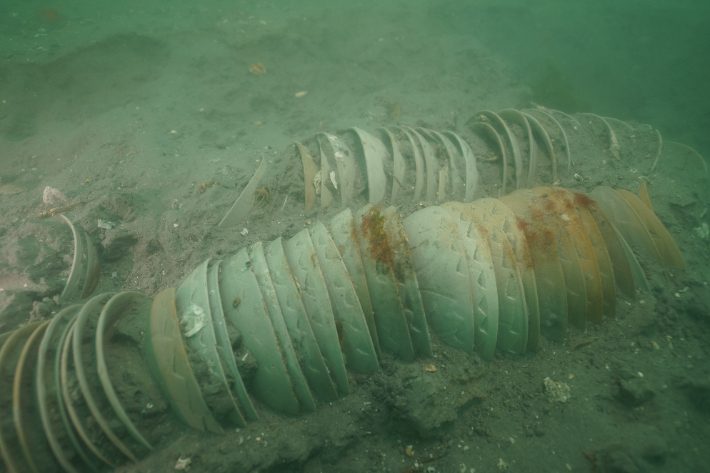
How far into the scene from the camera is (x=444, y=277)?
2.19 meters

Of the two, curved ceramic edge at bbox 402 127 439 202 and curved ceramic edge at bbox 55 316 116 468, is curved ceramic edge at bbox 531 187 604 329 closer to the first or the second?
curved ceramic edge at bbox 402 127 439 202

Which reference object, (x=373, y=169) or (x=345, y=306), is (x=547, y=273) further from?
(x=373, y=169)

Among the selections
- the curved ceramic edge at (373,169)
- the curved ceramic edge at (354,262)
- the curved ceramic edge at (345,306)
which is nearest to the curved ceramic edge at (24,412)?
the curved ceramic edge at (345,306)

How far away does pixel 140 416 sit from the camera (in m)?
1.85

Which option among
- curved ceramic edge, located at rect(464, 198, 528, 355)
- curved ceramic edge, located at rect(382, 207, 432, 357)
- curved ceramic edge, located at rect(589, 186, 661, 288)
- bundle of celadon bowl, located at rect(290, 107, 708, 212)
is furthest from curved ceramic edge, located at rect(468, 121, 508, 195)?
curved ceramic edge, located at rect(382, 207, 432, 357)

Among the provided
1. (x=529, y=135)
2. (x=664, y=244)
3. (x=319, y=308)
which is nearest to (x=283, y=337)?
(x=319, y=308)

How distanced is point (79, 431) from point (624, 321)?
Result: 3678 mm

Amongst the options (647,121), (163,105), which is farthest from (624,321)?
(647,121)

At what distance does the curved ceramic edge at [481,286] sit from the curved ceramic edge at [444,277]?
0.07 m

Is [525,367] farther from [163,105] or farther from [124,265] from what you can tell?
[163,105]

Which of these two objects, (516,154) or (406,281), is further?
(516,154)

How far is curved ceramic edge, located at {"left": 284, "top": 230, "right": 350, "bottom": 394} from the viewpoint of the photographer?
6.67 ft

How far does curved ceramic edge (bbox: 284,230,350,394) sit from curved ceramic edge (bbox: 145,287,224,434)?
75 cm

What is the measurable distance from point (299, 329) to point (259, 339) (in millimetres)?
253
